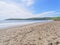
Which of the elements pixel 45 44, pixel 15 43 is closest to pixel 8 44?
pixel 15 43

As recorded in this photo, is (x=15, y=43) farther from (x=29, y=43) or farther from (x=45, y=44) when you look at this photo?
(x=45, y=44)

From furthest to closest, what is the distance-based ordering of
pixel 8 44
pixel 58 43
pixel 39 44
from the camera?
pixel 8 44 < pixel 39 44 < pixel 58 43

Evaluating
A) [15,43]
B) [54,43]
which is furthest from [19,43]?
[54,43]

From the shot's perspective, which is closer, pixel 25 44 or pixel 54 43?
pixel 54 43

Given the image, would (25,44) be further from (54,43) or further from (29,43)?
(54,43)

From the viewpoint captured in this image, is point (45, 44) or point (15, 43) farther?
point (15, 43)

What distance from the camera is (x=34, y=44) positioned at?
600 cm

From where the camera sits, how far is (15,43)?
6504 millimetres

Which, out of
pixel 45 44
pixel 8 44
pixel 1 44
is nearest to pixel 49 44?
pixel 45 44

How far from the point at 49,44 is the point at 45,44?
203 millimetres

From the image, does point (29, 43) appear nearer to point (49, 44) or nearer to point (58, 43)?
point (49, 44)

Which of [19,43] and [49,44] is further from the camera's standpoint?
[19,43]

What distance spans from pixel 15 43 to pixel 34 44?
112 cm

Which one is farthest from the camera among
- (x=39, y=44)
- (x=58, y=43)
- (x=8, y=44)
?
(x=8, y=44)
